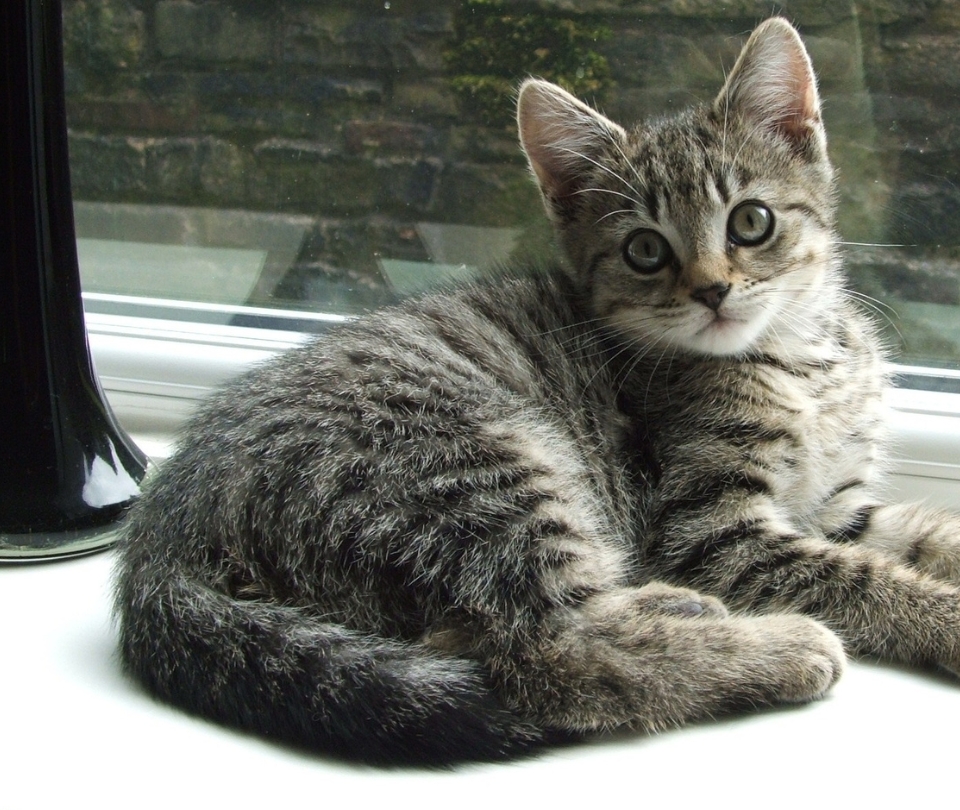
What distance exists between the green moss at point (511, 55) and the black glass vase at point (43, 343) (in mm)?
745

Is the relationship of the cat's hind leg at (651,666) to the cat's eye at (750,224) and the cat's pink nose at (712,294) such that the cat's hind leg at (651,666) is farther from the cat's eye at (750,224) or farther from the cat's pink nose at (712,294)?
the cat's eye at (750,224)

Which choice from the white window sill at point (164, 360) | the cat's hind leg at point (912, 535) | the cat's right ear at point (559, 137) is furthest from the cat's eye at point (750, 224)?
the white window sill at point (164, 360)

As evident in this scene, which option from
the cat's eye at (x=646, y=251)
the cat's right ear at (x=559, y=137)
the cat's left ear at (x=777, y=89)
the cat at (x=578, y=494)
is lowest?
the cat at (x=578, y=494)

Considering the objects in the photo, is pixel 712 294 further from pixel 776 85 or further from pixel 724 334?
pixel 776 85

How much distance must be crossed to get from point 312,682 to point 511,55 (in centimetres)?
127

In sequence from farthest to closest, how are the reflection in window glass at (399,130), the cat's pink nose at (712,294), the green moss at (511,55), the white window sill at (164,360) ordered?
1. the white window sill at (164,360)
2. the green moss at (511,55)
3. the reflection in window glass at (399,130)
4. the cat's pink nose at (712,294)

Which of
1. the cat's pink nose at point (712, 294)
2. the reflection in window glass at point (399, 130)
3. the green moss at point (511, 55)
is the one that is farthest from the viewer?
the green moss at point (511, 55)

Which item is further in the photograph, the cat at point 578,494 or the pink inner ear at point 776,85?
the pink inner ear at point 776,85

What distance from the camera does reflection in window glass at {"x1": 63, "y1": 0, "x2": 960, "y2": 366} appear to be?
1.74 metres

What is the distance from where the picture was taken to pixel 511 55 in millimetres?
1906

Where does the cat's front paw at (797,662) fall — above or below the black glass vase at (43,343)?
below

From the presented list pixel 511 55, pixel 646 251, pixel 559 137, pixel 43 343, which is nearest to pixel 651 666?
pixel 646 251

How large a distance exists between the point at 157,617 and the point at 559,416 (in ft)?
2.04

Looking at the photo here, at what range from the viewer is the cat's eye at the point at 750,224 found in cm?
147
